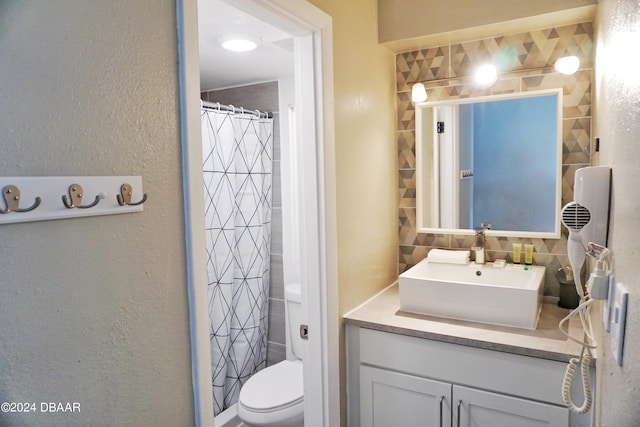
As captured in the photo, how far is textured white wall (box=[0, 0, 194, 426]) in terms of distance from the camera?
73 centimetres

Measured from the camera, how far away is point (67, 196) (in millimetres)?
786

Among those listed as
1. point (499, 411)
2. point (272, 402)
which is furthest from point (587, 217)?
point (272, 402)

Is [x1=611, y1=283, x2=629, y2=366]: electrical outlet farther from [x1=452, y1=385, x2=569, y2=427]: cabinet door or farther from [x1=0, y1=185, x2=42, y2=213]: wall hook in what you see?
[x1=0, y1=185, x2=42, y2=213]: wall hook

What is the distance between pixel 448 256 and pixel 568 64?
1014mm

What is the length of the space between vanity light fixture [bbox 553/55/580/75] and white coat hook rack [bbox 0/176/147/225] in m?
1.83

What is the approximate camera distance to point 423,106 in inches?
88.0

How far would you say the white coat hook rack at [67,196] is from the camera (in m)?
0.71

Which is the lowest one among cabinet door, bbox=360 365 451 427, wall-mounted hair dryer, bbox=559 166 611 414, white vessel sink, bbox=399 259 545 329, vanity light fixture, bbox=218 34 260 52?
cabinet door, bbox=360 365 451 427

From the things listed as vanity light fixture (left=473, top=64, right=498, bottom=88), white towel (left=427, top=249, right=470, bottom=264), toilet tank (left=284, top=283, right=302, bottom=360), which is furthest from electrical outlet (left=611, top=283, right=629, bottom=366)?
toilet tank (left=284, top=283, right=302, bottom=360)

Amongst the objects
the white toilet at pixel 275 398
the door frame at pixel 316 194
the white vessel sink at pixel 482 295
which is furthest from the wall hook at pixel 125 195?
the white toilet at pixel 275 398

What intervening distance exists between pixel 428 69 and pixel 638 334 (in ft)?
6.18

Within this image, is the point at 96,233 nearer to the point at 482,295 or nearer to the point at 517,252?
the point at 482,295

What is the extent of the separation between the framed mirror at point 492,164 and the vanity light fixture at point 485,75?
7cm

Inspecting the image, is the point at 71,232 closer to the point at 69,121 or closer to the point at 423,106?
the point at 69,121
